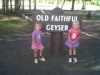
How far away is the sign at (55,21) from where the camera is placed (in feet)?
27.3

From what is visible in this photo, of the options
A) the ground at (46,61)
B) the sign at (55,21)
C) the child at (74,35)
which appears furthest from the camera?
the sign at (55,21)

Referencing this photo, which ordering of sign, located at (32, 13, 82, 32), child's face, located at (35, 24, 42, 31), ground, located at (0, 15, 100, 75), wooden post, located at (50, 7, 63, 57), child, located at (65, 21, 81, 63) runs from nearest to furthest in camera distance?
1. ground, located at (0, 15, 100, 75)
2. child's face, located at (35, 24, 42, 31)
3. child, located at (65, 21, 81, 63)
4. sign, located at (32, 13, 82, 32)
5. wooden post, located at (50, 7, 63, 57)

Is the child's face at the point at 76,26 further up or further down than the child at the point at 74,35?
further up

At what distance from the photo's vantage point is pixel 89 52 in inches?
374

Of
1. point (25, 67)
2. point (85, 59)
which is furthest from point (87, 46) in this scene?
point (25, 67)

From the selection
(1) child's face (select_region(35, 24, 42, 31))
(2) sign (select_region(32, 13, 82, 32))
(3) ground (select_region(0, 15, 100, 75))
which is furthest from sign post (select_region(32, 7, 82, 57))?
(3) ground (select_region(0, 15, 100, 75))

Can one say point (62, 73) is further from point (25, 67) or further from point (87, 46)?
point (87, 46)

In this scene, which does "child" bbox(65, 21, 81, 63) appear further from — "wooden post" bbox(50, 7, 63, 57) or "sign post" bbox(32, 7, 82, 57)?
"wooden post" bbox(50, 7, 63, 57)

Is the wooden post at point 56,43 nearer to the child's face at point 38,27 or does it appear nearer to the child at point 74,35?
the child at point 74,35

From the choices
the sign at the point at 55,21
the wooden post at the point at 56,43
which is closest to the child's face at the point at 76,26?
the sign at the point at 55,21

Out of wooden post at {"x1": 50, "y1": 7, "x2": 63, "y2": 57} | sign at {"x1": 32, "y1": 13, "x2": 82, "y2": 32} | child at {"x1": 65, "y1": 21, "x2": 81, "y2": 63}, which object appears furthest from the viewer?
wooden post at {"x1": 50, "y1": 7, "x2": 63, "y2": 57}

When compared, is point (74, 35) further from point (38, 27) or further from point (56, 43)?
point (38, 27)

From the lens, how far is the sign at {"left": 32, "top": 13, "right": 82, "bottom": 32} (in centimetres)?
A: 833

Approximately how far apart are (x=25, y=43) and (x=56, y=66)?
3.46m
